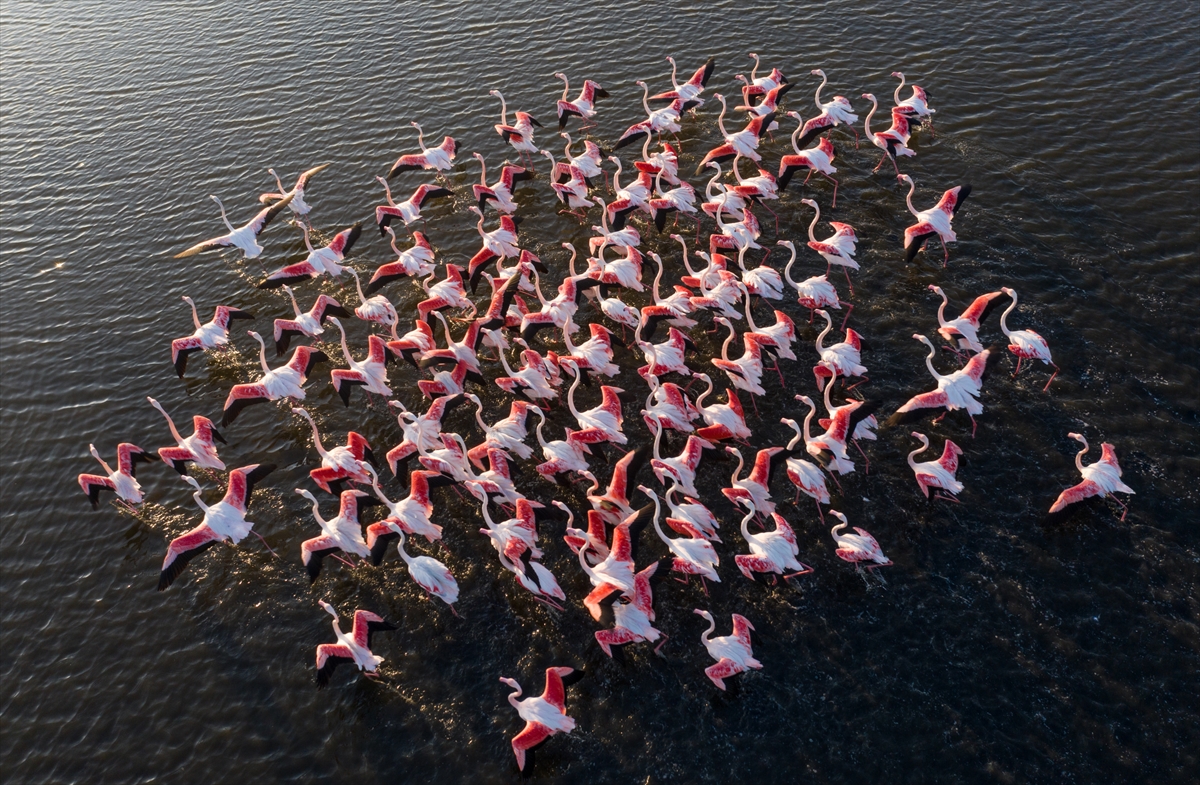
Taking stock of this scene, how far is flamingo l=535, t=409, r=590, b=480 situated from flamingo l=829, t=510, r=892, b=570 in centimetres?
590

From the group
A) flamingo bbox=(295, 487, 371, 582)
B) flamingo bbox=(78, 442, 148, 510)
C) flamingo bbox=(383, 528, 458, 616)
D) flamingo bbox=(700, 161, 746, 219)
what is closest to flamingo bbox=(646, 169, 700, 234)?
flamingo bbox=(700, 161, 746, 219)

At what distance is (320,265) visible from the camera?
25.2 meters

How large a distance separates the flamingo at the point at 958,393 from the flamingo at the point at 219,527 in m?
15.4

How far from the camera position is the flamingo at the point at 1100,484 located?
16.8 meters

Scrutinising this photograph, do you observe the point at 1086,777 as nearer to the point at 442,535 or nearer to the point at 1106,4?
the point at 442,535

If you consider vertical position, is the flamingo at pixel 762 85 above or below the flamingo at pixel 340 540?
above

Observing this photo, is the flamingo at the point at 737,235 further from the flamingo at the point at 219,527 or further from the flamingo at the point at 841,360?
the flamingo at the point at 219,527

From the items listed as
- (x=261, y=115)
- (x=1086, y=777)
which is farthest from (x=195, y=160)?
(x=1086, y=777)

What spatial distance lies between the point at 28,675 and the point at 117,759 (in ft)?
12.5

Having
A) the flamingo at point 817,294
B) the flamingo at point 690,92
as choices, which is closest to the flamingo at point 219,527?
the flamingo at point 817,294

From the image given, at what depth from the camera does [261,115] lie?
35.3 meters

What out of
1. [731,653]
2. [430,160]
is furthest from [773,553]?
[430,160]

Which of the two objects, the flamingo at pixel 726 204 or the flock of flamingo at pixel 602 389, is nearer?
the flock of flamingo at pixel 602 389

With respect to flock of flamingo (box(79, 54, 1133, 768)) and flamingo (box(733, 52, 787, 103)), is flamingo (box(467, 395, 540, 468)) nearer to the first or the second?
flock of flamingo (box(79, 54, 1133, 768))
